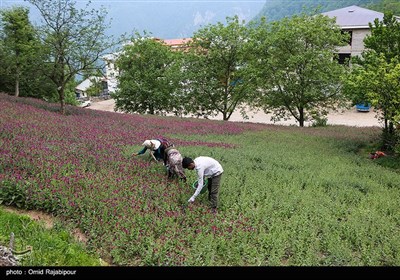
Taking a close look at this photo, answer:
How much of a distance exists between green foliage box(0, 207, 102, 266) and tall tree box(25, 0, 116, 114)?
40.6ft

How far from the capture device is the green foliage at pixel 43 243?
4912 millimetres

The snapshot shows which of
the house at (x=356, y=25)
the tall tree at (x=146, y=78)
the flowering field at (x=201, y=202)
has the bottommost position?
the flowering field at (x=201, y=202)

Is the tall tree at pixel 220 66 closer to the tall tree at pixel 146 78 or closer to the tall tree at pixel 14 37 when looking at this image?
the tall tree at pixel 146 78

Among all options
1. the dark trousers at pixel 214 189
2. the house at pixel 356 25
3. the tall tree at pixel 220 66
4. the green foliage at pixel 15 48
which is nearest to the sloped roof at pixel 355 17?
the house at pixel 356 25

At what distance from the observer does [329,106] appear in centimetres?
2655

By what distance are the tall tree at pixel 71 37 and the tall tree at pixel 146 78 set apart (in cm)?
1506

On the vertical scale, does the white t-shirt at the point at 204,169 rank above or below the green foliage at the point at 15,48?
below

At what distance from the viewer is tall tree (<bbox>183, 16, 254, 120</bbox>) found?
90.6ft

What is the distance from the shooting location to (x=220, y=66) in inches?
1126

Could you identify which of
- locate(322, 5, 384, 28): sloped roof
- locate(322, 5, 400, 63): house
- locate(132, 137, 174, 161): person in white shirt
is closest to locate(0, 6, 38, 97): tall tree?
locate(132, 137, 174, 161): person in white shirt

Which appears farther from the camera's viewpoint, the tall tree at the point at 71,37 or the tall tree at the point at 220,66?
the tall tree at the point at 220,66

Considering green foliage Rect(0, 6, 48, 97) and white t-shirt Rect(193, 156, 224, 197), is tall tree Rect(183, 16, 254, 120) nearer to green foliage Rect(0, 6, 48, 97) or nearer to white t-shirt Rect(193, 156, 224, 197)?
green foliage Rect(0, 6, 48, 97)

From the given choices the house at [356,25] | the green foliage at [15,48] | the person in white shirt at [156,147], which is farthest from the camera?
the house at [356,25]

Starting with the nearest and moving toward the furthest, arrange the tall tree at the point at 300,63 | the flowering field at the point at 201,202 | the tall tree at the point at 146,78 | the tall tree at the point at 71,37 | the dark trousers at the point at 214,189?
1. the flowering field at the point at 201,202
2. the dark trousers at the point at 214,189
3. the tall tree at the point at 71,37
4. the tall tree at the point at 300,63
5. the tall tree at the point at 146,78
